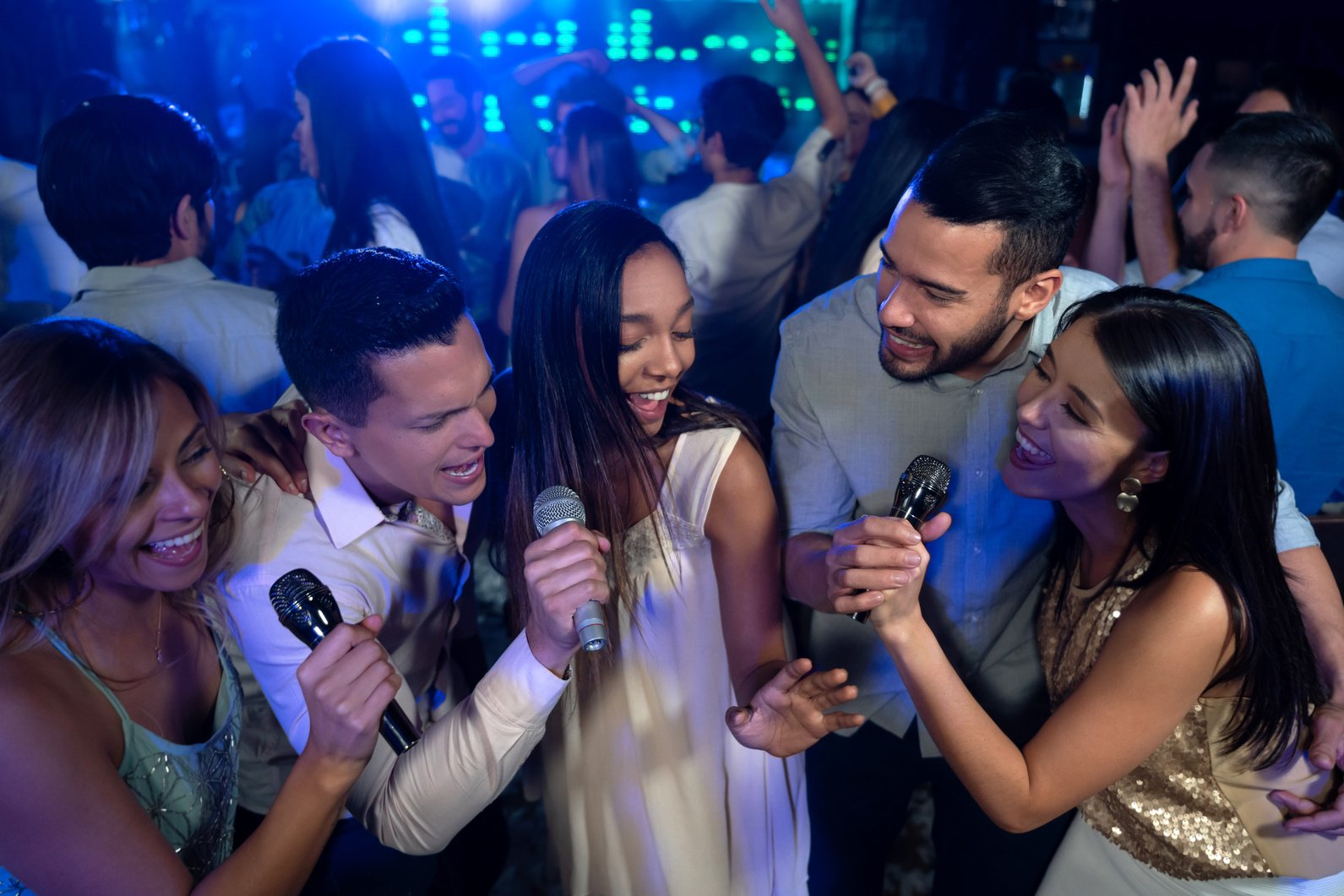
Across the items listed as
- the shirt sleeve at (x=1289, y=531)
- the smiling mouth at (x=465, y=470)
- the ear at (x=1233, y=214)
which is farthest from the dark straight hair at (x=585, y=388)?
the ear at (x=1233, y=214)

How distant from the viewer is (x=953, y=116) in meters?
2.62

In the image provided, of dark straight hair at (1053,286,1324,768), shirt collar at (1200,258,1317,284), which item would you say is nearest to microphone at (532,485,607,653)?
dark straight hair at (1053,286,1324,768)

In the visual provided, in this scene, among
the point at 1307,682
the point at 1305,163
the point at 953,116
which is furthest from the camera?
the point at 953,116

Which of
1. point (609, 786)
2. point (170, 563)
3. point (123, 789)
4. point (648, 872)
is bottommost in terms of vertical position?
point (648, 872)

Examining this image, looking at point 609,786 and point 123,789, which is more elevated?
point 123,789

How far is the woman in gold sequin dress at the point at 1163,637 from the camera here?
1.29 m

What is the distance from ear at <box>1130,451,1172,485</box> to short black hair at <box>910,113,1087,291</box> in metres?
0.43

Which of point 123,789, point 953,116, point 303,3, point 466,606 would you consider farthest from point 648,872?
point 303,3

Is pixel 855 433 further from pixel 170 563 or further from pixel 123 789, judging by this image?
pixel 123 789

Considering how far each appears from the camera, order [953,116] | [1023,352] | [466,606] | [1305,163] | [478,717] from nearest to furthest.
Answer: [478,717], [1023,352], [466,606], [1305,163], [953,116]

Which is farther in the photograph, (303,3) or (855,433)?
(303,3)

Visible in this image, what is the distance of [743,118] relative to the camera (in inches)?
142

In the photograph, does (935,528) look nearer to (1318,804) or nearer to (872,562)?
(872,562)

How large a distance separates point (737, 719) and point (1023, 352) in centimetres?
95
